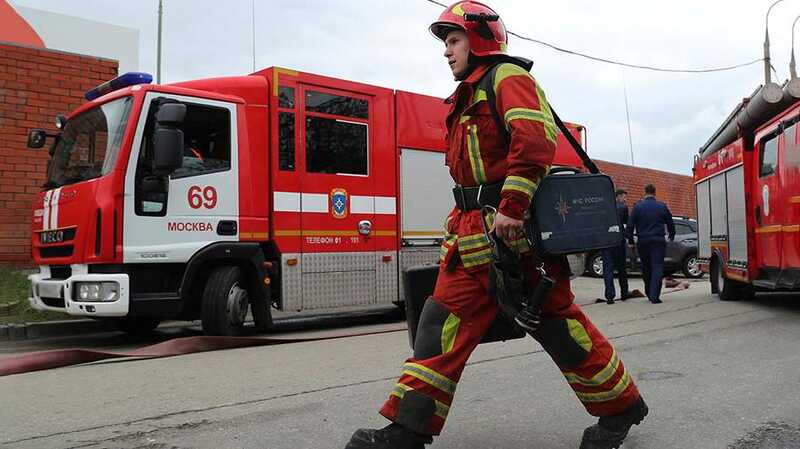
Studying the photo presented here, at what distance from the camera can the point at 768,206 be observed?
8461mm

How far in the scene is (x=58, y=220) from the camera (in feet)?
21.7

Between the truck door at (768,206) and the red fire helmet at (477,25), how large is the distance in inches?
254

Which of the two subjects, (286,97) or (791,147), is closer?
(286,97)

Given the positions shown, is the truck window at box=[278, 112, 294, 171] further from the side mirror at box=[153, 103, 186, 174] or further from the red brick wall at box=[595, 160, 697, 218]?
the red brick wall at box=[595, 160, 697, 218]

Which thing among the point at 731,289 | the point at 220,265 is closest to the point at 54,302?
the point at 220,265

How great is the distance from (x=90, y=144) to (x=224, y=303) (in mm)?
2081

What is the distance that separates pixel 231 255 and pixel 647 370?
3.97 metres

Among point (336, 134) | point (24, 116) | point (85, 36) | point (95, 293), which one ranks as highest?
point (85, 36)

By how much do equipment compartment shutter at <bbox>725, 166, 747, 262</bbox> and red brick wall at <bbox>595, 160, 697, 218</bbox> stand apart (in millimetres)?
10052

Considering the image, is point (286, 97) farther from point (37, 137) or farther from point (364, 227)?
point (37, 137)

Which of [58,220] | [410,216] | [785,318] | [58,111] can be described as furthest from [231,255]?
[785,318]

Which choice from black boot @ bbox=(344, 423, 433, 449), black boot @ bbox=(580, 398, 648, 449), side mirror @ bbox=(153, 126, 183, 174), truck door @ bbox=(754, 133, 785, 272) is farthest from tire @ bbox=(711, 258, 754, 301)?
black boot @ bbox=(344, 423, 433, 449)

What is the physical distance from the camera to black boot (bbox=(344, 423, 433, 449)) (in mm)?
2545

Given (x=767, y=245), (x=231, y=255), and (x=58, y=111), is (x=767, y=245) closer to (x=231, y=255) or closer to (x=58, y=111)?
(x=231, y=255)
